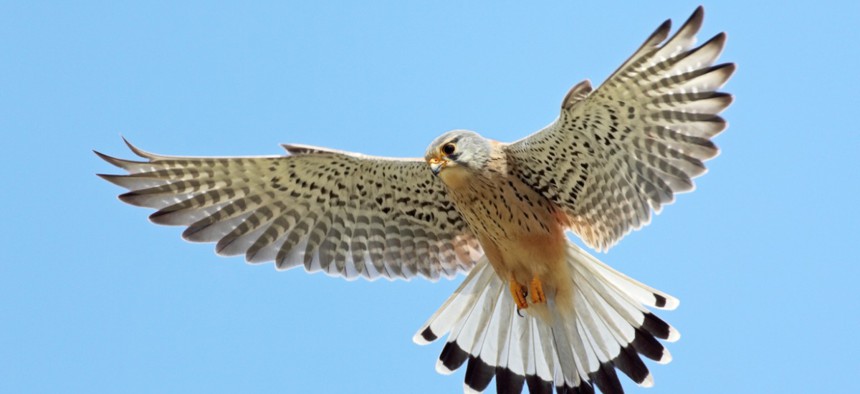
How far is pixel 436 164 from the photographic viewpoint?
281 inches

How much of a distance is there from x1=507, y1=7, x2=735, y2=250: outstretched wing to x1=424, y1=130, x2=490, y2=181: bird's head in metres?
0.22

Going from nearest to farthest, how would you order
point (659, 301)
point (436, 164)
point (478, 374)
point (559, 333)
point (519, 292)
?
point (436, 164) → point (659, 301) → point (519, 292) → point (559, 333) → point (478, 374)

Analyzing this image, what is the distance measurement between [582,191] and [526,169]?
0.38m

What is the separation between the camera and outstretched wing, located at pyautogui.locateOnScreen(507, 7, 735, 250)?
6.38 metres

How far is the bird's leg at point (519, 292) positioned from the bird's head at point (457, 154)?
0.85 metres

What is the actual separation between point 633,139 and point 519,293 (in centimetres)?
135

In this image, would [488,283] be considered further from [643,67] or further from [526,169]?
[643,67]

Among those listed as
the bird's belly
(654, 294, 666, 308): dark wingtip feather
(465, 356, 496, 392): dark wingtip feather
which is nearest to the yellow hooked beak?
the bird's belly

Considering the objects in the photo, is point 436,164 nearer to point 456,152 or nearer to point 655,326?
point 456,152

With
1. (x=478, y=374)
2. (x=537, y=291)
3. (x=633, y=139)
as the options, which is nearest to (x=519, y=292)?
(x=537, y=291)

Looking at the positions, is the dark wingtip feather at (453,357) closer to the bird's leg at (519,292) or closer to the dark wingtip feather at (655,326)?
the bird's leg at (519,292)

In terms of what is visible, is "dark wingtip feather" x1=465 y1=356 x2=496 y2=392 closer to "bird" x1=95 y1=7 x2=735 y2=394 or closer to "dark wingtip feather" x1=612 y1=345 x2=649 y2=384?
"bird" x1=95 y1=7 x2=735 y2=394

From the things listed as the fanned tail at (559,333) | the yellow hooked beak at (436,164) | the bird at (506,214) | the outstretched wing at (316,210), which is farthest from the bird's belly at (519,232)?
the outstretched wing at (316,210)

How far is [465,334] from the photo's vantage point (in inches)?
313
